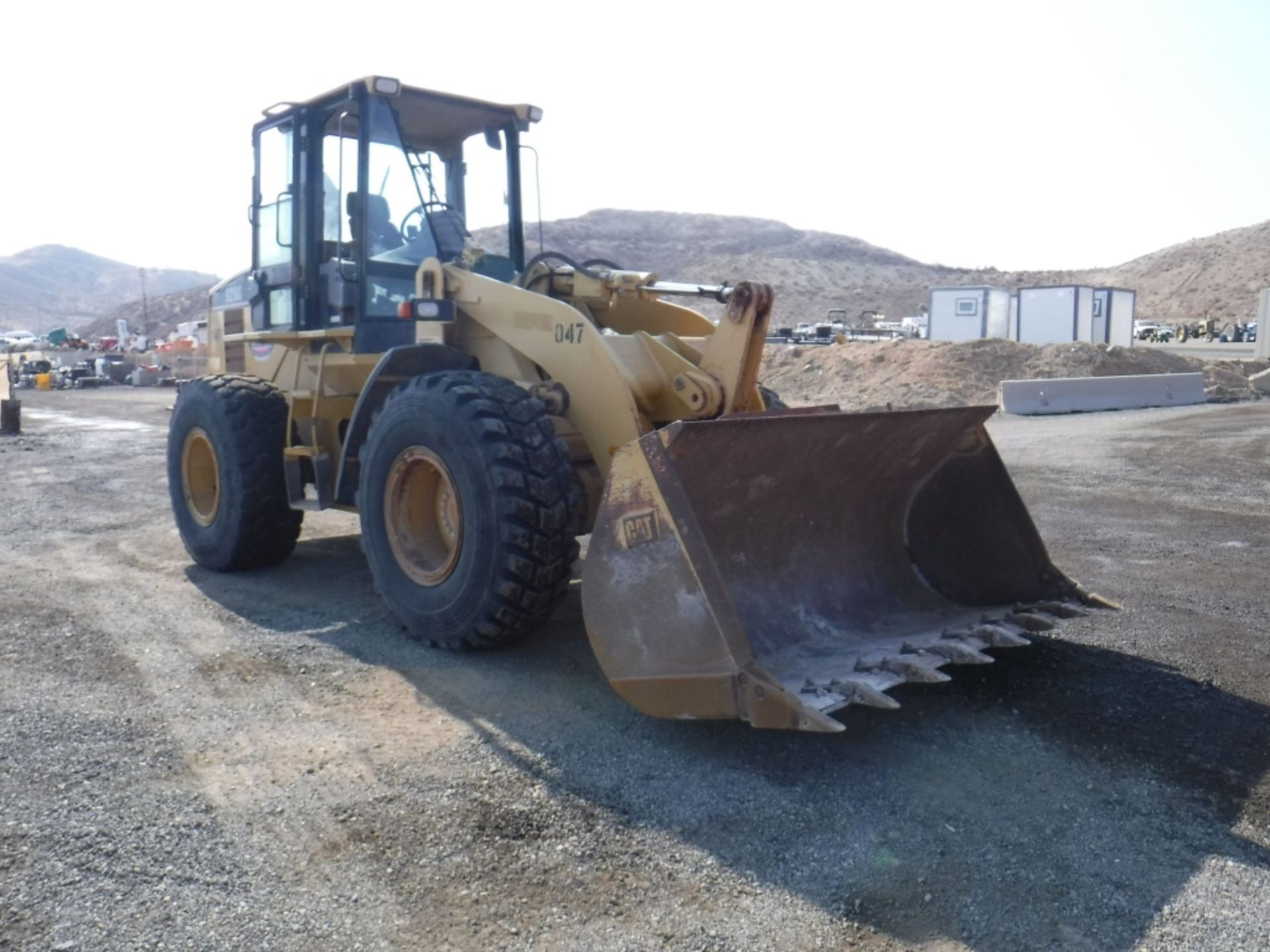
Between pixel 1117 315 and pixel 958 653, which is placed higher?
pixel 1117 315

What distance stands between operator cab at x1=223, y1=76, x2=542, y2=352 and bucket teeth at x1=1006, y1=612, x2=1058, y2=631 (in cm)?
361

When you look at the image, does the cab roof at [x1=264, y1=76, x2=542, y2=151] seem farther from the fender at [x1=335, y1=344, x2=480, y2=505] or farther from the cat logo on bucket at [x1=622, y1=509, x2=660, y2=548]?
the cat logo on bucket at [x1=622, y1=509, x2=660, y2=548]

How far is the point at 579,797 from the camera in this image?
367 cm

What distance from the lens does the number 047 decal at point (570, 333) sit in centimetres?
519

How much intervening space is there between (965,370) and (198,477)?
59.5 ft

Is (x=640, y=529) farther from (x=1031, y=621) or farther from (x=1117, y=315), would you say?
(x=1117, y=315)

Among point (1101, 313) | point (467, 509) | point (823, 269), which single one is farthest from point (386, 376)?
point (823, 269)

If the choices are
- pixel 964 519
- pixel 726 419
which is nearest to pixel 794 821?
pixel 726 419

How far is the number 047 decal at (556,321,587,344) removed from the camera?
17.0ft

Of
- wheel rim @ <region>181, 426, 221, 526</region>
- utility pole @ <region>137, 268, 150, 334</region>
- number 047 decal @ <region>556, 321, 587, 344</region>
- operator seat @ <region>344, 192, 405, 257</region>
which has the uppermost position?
utility pole @ <region>137, 268, 150, 334</region>

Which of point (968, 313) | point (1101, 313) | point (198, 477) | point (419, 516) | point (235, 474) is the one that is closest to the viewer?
point (419, 516)

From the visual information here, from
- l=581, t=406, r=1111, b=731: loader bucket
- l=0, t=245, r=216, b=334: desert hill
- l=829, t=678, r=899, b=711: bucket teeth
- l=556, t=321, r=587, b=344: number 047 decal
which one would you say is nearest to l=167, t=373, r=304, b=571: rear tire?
l=556, t=321, r=587, b=344: number 047 decal

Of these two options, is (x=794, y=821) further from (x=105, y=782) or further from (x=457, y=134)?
(x=457, y=134)

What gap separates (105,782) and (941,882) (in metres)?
2.80
